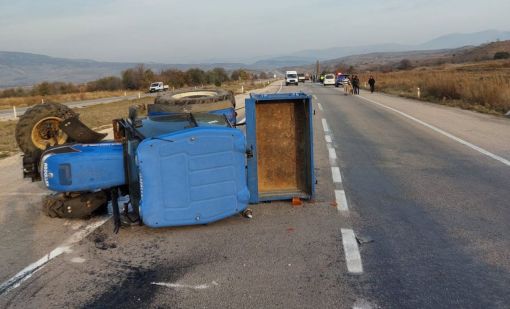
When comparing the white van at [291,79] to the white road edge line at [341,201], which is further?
the white van at [291,79]

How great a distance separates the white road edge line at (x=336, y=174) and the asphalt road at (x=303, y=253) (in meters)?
0.07

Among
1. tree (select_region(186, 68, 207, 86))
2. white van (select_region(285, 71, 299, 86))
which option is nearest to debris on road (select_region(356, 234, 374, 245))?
white van (select_region(285, 71, 299, 86))

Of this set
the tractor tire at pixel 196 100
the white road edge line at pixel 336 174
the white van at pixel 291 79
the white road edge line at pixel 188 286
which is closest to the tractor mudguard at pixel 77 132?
the tractor tire at pixel 196 100

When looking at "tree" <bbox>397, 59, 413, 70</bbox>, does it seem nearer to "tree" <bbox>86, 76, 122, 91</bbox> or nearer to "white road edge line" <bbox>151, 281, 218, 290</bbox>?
"tree" <bbox>86, 76, 122, 91</bbox>

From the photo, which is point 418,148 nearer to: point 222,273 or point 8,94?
point 222,273

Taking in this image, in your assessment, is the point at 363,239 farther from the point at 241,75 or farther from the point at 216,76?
the point at 241,75

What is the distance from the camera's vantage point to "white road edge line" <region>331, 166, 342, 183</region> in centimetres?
807

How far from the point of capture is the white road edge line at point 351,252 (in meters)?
4.46

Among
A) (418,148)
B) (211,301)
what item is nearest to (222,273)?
(211,301)

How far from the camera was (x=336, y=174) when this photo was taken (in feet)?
28.1

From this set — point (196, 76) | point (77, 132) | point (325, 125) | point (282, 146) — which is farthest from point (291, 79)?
point (77, 132)

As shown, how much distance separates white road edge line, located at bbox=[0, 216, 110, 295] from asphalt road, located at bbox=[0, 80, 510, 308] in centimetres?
3

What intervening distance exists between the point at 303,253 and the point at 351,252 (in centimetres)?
46

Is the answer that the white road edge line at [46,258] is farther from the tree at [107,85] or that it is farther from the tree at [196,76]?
the tree at [107,85]
